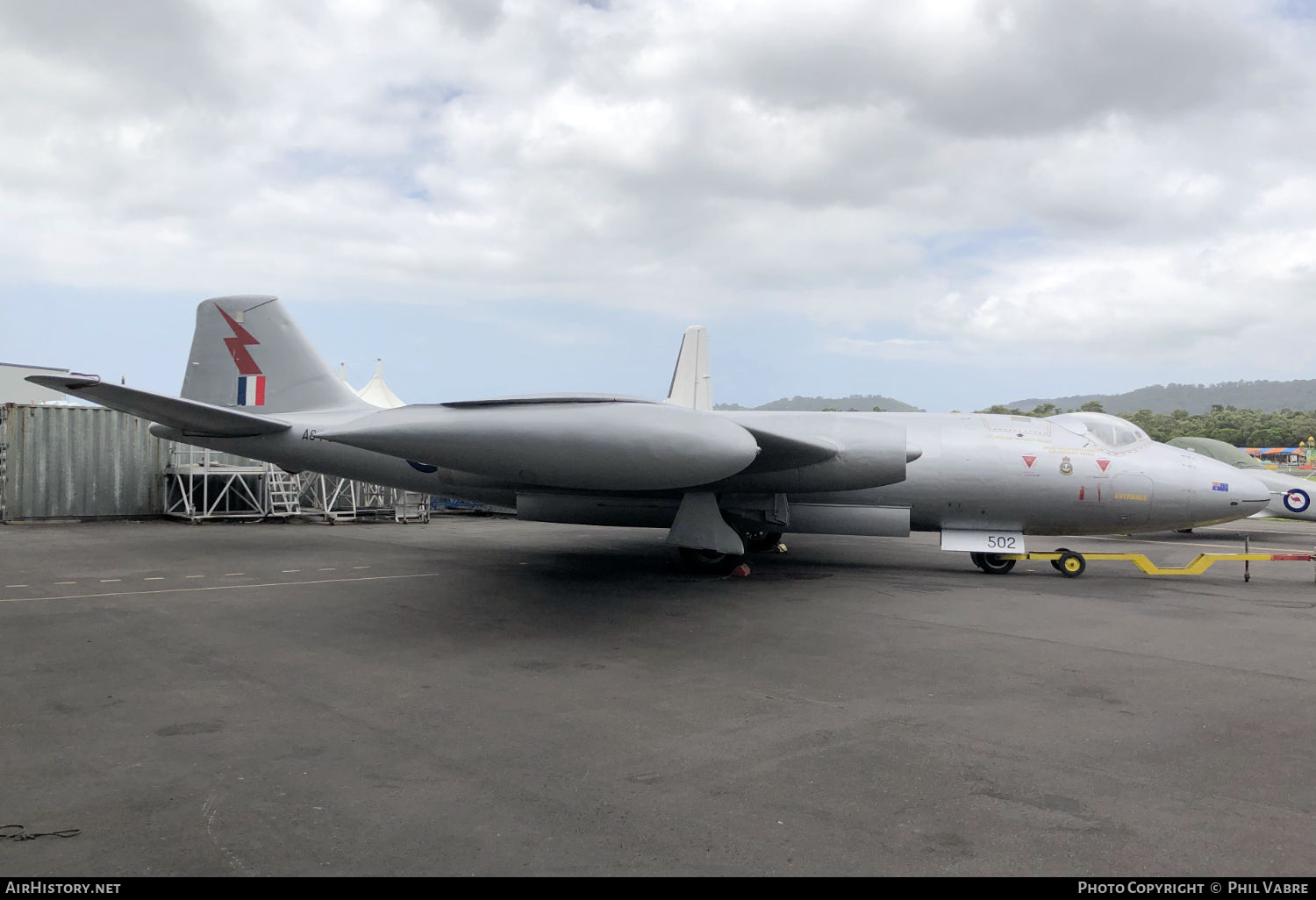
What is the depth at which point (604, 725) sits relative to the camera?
477 cm

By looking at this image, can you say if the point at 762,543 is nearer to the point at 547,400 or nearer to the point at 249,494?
the point at 547,400

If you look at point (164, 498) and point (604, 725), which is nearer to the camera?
point (604, 725)

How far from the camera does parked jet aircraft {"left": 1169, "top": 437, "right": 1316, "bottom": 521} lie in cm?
1719

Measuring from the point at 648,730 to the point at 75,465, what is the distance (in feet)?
65.4

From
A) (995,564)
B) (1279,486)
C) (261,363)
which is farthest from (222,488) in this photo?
(1279,486)

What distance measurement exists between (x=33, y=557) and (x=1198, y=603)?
16.3m

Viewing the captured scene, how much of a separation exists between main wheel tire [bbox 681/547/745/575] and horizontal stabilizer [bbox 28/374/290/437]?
20.3 ft

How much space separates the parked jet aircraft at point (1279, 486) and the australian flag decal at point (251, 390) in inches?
752

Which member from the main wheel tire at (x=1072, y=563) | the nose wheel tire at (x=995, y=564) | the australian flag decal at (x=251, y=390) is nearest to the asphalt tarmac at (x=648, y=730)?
the main wheel tire at (x=1072, y=563)

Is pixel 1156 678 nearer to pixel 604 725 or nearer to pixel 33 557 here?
pixel 604 725

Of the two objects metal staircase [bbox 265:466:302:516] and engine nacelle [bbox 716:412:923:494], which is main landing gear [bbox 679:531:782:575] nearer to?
engine nacelle [bbox 716:412:923:494]

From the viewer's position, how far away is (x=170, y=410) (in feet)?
32.6

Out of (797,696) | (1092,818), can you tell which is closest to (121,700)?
(797,696)

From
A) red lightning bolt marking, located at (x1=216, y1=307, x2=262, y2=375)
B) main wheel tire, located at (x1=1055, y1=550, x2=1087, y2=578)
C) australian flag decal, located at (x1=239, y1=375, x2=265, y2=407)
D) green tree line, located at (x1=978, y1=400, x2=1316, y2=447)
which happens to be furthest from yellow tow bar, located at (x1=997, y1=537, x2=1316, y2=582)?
green tree line, located at (x1=978, y1=400, x2=1316, y2=447)
